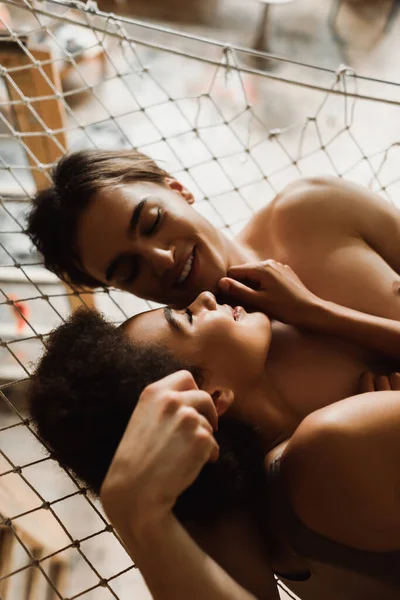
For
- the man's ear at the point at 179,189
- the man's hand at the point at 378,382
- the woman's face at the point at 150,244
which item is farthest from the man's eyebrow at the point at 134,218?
the man's hand at the point at 378,382

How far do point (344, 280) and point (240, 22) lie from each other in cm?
195

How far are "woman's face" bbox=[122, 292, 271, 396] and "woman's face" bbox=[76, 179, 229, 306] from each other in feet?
0.36

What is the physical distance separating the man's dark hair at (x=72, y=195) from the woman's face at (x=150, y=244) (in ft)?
0.08

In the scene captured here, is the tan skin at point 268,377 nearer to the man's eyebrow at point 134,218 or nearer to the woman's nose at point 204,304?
the woman's nose at point 204,304

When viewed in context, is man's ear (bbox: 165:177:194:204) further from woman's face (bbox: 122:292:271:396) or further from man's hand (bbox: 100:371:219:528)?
man's hand (bbox: 100:371:219:528)

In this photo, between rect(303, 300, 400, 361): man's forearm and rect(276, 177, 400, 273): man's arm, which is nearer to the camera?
rect(303, 300, 400, 361): man's forearm

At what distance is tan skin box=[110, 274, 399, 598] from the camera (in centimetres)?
67

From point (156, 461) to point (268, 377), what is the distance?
0.29m

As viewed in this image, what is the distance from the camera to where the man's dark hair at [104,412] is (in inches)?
25.0

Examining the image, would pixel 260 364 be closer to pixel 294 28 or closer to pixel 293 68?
pixel 293 68

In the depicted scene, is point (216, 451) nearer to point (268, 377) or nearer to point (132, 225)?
point (268, 377)

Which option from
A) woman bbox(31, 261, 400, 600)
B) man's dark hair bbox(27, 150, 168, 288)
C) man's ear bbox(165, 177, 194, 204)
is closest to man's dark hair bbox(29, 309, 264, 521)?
woman bbox(31, 261, 400, 600)

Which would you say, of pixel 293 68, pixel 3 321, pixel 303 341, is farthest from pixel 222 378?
pixel 293 68

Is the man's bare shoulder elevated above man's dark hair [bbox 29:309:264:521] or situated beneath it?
elevated above
